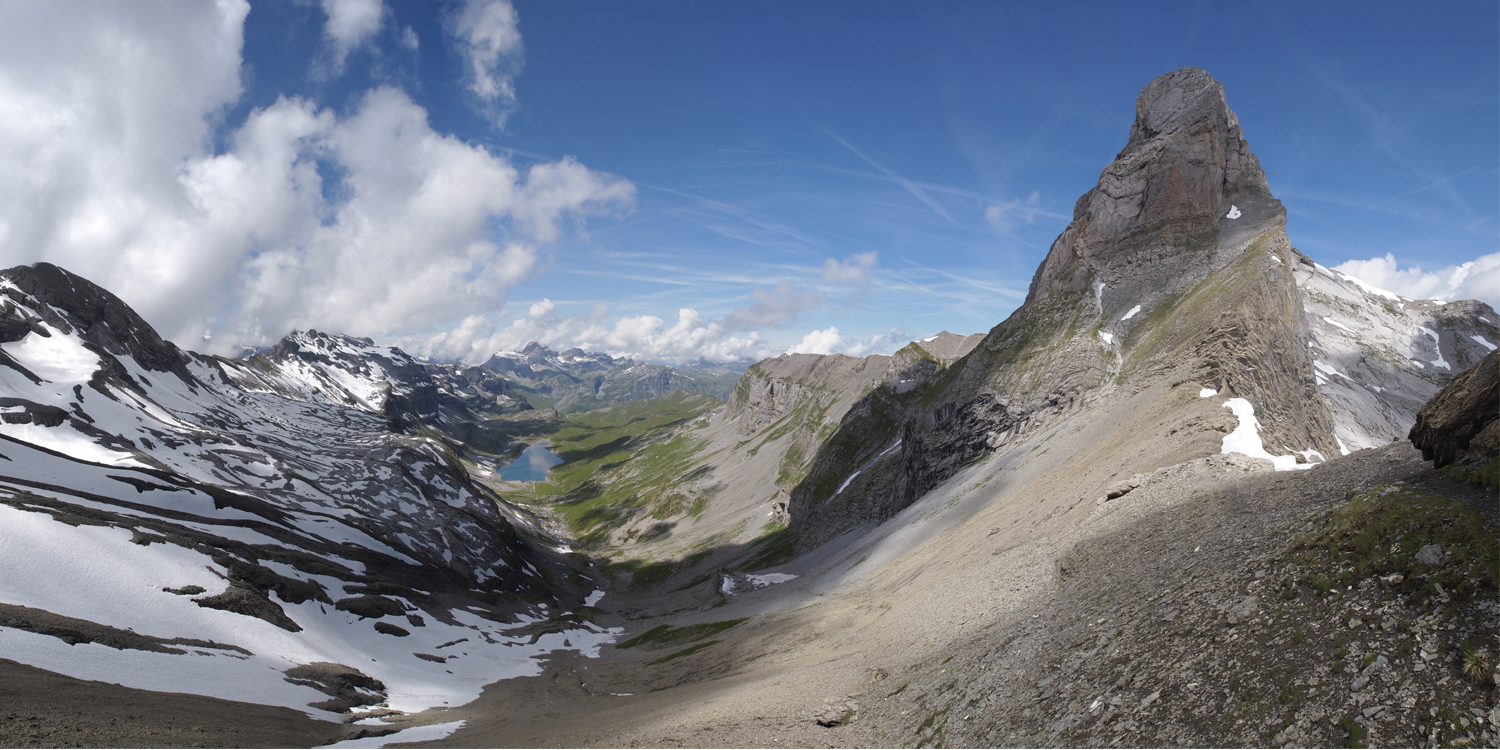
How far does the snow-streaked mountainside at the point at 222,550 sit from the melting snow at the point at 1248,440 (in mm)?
60058

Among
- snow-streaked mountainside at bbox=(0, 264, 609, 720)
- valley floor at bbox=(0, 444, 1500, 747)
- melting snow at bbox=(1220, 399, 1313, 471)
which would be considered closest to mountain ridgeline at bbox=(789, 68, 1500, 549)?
melting snow at bbox=(1220, 399, 1313, 471)

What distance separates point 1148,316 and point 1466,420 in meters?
62.0

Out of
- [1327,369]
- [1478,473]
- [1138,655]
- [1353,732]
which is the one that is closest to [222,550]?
[1138,655]

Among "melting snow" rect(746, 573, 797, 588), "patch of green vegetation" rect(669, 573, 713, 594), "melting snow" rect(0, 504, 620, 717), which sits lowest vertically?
"melting snow" rect(746, 573, 797, 588)

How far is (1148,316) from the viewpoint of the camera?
235 feet

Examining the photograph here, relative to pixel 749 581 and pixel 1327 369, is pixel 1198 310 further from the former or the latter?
pixel 749 581

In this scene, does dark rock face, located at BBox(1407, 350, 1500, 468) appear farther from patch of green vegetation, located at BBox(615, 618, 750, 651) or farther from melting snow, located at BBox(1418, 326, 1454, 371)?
melting snow, located at BBox(1418, 326, 1454, 371)

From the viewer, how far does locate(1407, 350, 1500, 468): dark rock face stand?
53.5 feet

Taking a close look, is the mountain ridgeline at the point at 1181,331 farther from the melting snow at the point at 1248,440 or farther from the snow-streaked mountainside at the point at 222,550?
the snow-streaked mountainside at the point at 222,550

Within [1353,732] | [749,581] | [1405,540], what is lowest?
[1353,732]

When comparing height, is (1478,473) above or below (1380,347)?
below

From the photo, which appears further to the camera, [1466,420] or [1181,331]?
[1181,331]

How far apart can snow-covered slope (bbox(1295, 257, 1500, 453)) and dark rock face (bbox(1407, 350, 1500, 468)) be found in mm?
64954

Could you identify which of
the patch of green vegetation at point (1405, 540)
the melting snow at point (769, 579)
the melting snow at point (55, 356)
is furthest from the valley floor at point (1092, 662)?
the melting snow at point (55, 356)
